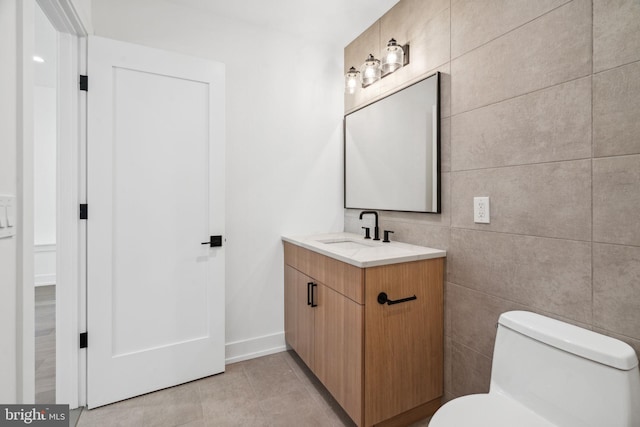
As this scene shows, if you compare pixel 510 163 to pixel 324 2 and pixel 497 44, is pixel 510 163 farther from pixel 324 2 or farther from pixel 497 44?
pixel 324 2

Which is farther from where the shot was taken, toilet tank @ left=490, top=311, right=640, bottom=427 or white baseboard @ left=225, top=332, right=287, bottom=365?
white baseboard @ left=225, top=332, right=287, bottom=365

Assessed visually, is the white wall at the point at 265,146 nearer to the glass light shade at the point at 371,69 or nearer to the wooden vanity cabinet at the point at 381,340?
the glass light shade at the point at 371,69

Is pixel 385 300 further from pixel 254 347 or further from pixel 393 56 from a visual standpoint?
pixel 393 56

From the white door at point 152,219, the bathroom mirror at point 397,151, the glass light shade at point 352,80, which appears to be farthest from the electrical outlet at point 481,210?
the white door at point 152,219

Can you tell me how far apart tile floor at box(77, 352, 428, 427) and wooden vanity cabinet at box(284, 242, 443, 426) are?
6.3 inches

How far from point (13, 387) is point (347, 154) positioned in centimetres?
226

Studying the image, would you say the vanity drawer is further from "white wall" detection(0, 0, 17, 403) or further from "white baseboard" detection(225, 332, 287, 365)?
"white wall" detection(0, 0, 17, 403)

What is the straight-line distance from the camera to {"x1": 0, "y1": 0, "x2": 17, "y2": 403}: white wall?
0.84m

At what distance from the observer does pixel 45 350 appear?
2.29 meters

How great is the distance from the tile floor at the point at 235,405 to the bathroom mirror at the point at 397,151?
129 centimetres

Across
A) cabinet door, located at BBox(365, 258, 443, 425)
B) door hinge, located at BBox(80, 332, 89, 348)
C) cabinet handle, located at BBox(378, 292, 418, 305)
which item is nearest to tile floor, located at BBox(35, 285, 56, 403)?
door hinge, located at BBox(80, 332, 89, 348)

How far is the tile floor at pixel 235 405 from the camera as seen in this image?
5.28 feet

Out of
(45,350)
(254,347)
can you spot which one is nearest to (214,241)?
(254,347)

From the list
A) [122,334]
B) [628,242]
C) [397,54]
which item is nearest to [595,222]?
[628,242]
